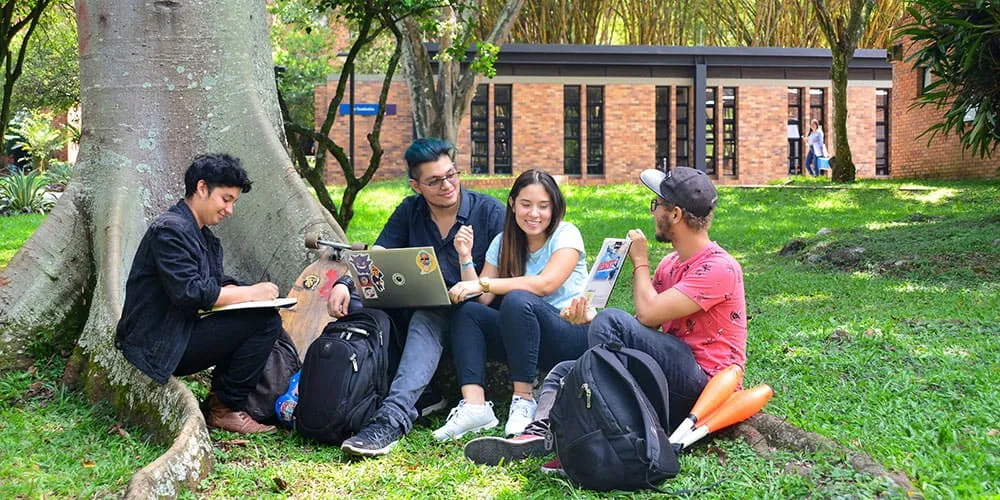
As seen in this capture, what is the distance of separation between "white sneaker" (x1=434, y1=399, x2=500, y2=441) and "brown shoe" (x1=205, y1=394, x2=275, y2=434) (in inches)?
30.8

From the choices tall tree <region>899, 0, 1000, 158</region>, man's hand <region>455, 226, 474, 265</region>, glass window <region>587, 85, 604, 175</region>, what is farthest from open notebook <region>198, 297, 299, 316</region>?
glass window <region>587, 85, 604, 175</region>

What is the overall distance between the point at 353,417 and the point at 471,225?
1.19m

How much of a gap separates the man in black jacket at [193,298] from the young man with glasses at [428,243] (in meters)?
0.53

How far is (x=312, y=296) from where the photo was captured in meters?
5.12

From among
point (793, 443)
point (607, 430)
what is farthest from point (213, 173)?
point (793, 443)

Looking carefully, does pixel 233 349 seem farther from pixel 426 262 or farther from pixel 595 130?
pixel 595 130

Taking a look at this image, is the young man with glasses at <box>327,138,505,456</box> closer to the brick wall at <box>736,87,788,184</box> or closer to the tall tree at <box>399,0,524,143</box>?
the tall tree at <box>399,0,524,143</box>

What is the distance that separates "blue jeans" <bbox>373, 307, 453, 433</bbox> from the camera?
4.21m

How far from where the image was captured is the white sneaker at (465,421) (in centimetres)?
426

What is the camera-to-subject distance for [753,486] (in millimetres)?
3402

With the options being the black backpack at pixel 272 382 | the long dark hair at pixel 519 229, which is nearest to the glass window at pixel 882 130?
the long dark hair at pixel 519 229

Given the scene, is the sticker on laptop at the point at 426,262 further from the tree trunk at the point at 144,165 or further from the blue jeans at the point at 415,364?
the tree trunk at the point at 144,165

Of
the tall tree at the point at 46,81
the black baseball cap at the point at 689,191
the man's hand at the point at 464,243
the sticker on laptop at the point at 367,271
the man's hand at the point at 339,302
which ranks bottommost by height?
the man's hand at the point at 339,302

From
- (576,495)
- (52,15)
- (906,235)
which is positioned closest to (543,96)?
(52,15)
